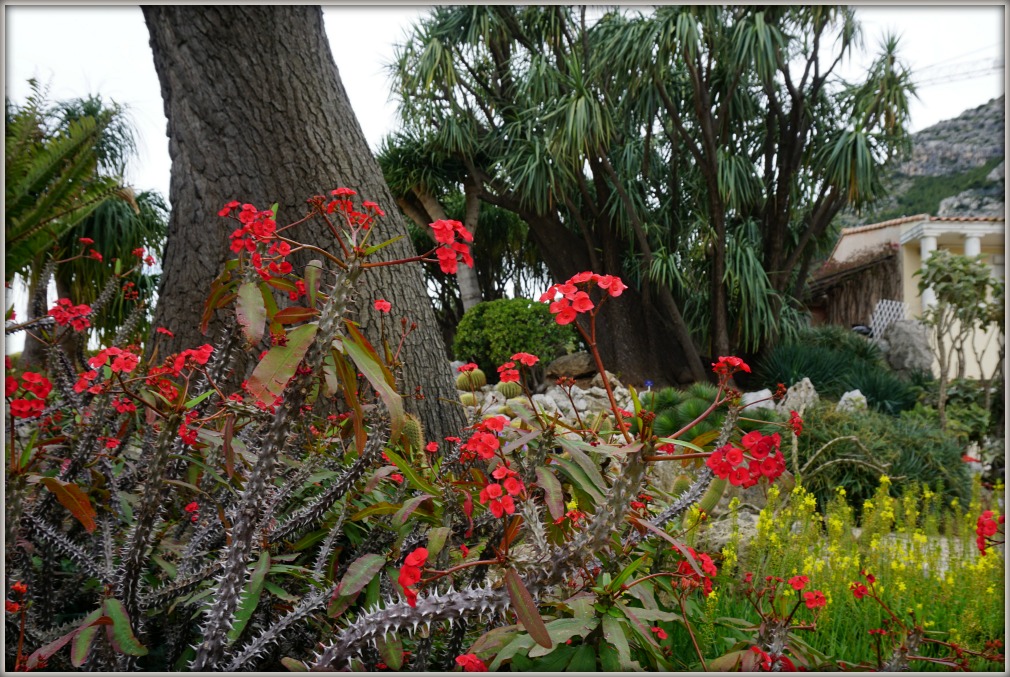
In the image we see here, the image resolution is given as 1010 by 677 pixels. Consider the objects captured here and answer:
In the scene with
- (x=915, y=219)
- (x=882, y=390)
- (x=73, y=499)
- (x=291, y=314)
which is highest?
(x=915, y=219)

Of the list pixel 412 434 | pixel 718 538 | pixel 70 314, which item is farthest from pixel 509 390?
pixel 70 314

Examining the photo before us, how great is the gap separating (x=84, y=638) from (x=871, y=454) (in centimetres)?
567

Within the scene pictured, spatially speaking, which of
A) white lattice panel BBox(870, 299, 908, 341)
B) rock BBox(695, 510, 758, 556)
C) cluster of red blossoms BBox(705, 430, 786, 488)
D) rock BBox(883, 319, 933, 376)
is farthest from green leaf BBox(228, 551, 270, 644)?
white lattice panel BBox(870, 299, 908, 341)

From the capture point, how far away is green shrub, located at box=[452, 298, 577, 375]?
10180 mm

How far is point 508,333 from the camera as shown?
1023cm

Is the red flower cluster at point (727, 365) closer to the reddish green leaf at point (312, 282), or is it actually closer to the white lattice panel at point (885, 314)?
the reddish green leaf at point (312, 282)

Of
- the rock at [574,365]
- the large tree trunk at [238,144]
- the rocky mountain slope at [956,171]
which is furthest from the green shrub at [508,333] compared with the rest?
the rocky mountain slope at [956,171]

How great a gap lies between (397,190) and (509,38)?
120 inches

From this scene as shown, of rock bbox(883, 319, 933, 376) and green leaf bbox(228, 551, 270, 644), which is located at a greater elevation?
green leaf bbox(228, 551, 270, 644)

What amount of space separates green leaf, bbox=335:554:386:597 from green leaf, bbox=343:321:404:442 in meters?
0.32

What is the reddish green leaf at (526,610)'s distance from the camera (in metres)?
1.01

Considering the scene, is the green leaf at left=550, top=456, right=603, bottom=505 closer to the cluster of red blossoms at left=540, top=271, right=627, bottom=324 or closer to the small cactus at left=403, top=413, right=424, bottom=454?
the cluster of red blossoms at left=540, top=271, right=627, bottom=324

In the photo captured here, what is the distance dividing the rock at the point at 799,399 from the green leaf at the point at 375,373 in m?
6.24

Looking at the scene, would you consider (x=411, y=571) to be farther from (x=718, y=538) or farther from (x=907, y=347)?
(x=907, y=347)
